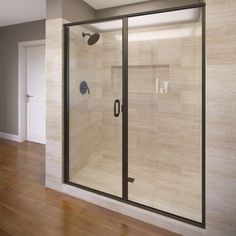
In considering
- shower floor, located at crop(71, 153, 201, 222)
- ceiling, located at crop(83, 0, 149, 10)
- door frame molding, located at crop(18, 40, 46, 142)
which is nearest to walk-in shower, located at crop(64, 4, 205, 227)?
shower floor, located at crop(71, 153, 201, 222)

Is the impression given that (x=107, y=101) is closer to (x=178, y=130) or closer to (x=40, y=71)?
(x=178, y=130)

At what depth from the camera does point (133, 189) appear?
2.40 meters

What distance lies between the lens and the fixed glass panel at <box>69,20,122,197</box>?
2.55 metres

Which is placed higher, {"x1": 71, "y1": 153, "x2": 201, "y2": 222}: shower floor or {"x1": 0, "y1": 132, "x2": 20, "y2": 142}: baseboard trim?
{"x1": 0, "y1": 132, "x2": 20, "y2": 142}: baseboard trim

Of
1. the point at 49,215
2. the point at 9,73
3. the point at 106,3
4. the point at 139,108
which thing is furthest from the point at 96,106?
the point at 9,73

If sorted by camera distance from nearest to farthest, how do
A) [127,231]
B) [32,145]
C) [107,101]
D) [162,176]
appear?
[127,231], [162,176], [107,101], [32,145]

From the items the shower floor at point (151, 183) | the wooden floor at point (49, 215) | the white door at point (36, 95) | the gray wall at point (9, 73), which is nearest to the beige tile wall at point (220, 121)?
the shower floor at point (151, 183)

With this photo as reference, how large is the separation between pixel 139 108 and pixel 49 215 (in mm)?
1966

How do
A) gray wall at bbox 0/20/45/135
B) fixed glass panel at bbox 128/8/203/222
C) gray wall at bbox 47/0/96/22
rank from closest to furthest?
gray wall at bbox 47/0/96/22
fixed glass panel at bbox 128/8/203/222
gray wall at bbox 0/20/45/135

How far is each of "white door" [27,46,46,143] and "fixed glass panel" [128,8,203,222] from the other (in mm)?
2188

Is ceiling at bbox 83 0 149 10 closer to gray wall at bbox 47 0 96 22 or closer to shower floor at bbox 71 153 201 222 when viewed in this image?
gray wall at bbox 47 0 96 22

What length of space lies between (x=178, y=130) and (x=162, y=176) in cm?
73

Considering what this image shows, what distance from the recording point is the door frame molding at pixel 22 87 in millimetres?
4238

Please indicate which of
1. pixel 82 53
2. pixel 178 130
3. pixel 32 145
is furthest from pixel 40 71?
pixel 178 130
